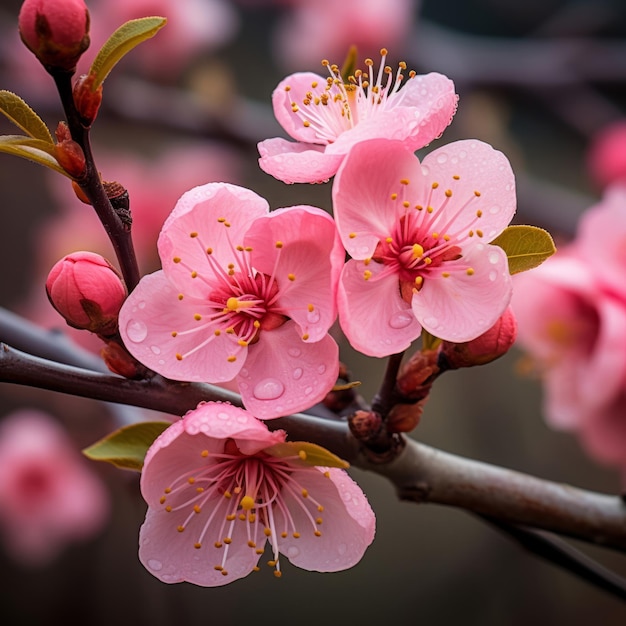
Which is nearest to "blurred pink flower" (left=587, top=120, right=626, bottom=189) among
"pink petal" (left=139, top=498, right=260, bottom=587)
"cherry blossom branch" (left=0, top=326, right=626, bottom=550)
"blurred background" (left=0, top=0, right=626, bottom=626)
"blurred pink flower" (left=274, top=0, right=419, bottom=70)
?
"blurred background" (left=0, top=0, right=626, bottom=626)

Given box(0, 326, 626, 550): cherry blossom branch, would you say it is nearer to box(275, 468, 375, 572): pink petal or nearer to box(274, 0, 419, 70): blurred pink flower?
box(275, 468, 375, 572): pink petal

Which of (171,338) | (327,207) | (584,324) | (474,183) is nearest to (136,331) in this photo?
(171,338)

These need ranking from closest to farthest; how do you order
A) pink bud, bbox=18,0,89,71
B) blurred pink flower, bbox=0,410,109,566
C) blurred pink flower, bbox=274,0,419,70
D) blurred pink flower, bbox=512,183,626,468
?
pink bud, bbox=18,0,89,71, blurred pink flower, bbox=512,183,626,468, blurred pink flower, bbox=0,410,109,566, blurred pink flower, bbox=274,0,419,70

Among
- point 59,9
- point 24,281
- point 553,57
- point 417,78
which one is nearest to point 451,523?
point 553,57

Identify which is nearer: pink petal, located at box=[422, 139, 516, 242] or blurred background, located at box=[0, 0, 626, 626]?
pink petal, located at box=[422, 139, 516, 242]

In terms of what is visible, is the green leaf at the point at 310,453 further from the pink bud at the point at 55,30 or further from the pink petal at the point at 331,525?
the pink bud at the point at 55,30

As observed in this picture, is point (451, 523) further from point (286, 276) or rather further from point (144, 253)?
point (286, 276)

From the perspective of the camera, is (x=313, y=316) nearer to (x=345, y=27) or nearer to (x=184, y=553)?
(x=184, y=553)
